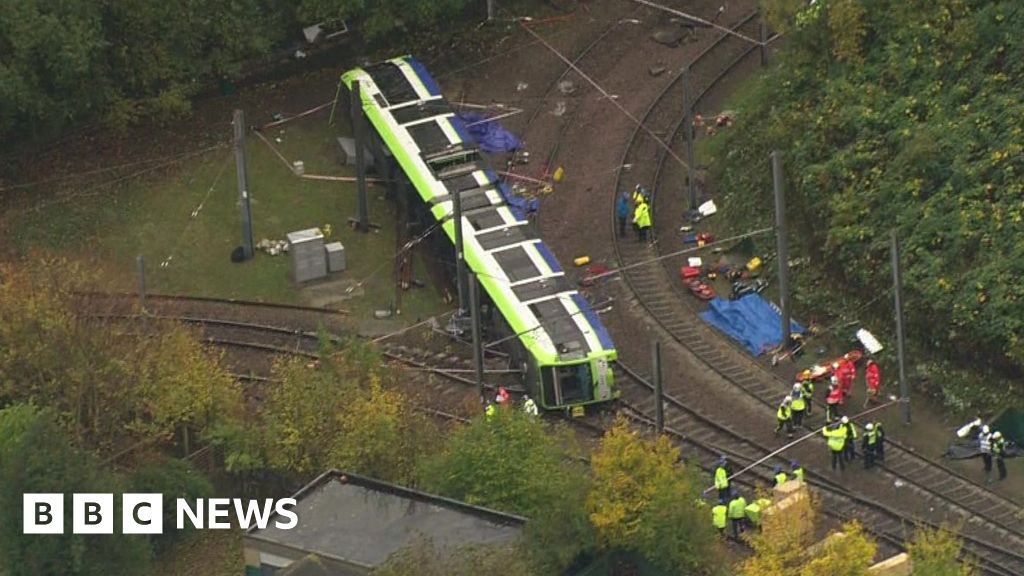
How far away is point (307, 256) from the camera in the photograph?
6844 centimetres

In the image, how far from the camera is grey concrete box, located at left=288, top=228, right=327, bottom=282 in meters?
68.3

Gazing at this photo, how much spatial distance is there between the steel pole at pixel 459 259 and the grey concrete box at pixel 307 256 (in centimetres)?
456

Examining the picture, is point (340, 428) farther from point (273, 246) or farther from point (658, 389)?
point (273, 246)

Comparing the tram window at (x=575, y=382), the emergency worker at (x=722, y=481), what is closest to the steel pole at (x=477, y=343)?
the tram window at (x=575, y=382)

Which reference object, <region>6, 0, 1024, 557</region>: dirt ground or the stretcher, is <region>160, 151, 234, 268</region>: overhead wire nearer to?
<region>6, 0, 1024, 557</region>: dirt ground

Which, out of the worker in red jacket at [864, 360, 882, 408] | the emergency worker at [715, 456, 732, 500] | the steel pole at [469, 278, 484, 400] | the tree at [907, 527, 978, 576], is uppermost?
the steel pole at [469, 278, 484, 400]

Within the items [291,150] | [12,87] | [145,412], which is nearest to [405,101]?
[291,150]

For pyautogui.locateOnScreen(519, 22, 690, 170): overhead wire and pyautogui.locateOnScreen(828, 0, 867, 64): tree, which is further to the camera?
pyautogui.locateOnScreen(519, 22, 690, 170): overhead wire

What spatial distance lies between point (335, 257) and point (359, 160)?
2.64m

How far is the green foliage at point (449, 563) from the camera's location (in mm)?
47094

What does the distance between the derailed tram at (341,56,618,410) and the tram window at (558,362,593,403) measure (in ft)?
0.07

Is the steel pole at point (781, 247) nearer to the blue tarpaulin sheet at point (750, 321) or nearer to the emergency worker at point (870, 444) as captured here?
the blue tarpaulin sheet at point (750, 321)

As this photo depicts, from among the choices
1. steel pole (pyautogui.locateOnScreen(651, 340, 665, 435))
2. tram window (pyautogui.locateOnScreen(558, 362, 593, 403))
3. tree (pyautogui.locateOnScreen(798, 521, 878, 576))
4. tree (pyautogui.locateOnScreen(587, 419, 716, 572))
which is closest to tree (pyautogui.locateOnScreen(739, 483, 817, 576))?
tree (pyautogui.locateOnScreen(798, 521, 878, 576))

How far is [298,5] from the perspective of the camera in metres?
75.5
